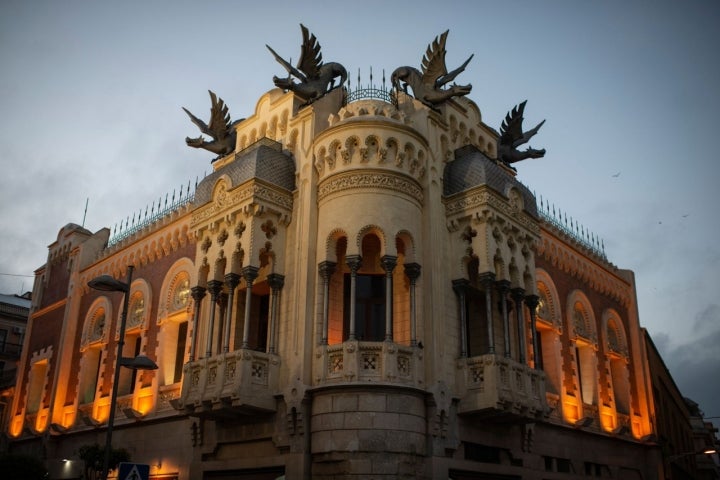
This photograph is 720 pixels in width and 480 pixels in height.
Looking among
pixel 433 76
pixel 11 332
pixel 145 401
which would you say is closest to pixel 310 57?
pixel 433 76

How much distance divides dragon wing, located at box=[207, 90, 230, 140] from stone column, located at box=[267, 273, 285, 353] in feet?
28.1

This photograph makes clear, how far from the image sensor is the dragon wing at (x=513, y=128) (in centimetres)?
2784

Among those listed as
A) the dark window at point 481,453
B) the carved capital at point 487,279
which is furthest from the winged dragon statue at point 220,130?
the dark window at point 481,453

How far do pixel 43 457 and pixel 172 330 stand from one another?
→ 9150 mm

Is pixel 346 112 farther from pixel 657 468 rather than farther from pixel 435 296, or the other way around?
pixel 657 468

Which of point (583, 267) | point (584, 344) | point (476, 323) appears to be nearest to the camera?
point (476, 323)

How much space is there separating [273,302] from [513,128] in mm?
12790

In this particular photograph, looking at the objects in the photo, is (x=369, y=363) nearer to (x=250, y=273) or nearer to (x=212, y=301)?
(x=250, y=273)

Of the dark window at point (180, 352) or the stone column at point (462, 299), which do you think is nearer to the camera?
the stone column at point (462, 299)

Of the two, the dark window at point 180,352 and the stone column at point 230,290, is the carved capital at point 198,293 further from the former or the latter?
the dark window at point 180,352

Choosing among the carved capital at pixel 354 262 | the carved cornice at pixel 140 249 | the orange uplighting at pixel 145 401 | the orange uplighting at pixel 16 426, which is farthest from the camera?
the orange uplighting at pixel 16 426

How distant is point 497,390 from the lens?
1966 cm

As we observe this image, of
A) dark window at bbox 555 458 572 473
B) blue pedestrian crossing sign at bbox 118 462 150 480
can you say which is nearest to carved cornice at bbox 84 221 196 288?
blue pedestrian crossing sign at bbox 118 462 150 480

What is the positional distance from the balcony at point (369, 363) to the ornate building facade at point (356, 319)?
0.13ft
